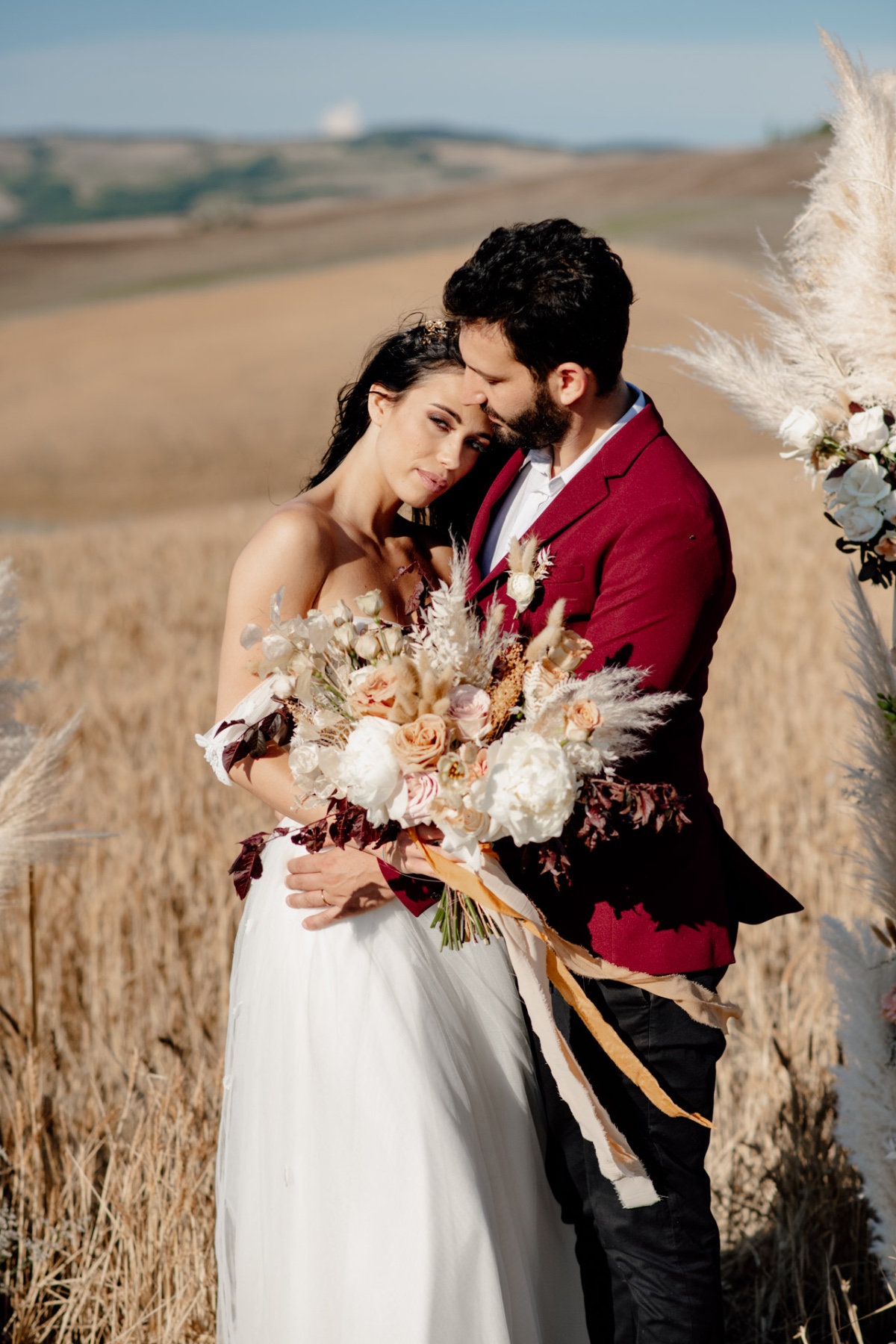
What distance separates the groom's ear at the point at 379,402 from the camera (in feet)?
8.61

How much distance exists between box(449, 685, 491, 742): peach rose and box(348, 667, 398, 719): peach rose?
9cm

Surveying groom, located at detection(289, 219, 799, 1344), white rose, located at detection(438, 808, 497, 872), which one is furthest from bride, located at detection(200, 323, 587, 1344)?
white rose, located at detection(438, 808, 497, 872)

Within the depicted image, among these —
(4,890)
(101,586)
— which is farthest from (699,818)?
(101,586)

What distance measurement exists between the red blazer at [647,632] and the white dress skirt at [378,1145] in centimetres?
22

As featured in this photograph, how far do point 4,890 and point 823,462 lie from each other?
1.85 meters

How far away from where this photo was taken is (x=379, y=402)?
8.69 feet

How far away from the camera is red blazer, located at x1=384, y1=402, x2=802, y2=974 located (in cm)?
200

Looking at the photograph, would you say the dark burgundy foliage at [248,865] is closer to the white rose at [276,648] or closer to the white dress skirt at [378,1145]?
the white dress skirt at [378,1145]

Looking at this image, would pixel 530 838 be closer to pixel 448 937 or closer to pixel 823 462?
pixel 448 937

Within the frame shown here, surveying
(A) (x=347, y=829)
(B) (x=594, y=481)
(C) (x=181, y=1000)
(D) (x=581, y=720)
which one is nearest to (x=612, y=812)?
(D) (x=581, y=720)

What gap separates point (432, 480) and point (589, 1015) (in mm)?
1137

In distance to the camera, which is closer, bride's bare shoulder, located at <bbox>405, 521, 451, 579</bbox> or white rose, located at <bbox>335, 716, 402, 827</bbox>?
white rose, located at <bbox>335, 716, 402, 827</bbox>

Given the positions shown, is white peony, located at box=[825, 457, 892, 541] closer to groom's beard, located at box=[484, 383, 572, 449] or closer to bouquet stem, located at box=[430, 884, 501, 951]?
groom's beard, located at box=[484, 383, 572, 449]

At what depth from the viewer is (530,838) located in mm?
1724
